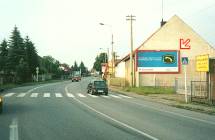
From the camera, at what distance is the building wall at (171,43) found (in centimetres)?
5962

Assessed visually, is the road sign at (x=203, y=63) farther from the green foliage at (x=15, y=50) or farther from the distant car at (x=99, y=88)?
the green foliage at (x=15, y=50)

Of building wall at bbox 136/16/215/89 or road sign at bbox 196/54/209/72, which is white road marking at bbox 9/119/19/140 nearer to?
road sign at bbox 196/54/209/72

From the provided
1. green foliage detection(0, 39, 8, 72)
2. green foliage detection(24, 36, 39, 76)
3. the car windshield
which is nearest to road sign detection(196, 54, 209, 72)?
the car windshield

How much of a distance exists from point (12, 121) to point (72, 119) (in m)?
2.23

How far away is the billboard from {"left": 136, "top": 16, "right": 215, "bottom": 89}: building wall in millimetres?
650

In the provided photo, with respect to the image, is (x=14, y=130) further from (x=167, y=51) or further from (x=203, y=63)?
(x=167, y=51)

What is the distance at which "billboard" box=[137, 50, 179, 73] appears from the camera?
59.7 meters

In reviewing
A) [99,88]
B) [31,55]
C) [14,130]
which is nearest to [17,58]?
[31,55]

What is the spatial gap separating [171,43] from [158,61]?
12.4 ft

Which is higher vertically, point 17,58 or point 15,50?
point 15,50

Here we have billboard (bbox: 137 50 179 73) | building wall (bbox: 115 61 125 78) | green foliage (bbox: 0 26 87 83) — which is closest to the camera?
billboard (bbox: 137 50 179 73)

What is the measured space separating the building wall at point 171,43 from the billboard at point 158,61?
2.13 feet

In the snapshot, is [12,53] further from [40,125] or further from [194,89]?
[40,125]

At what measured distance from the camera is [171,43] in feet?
204
